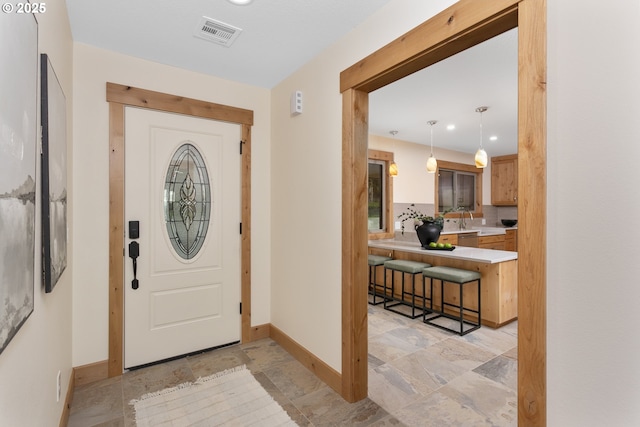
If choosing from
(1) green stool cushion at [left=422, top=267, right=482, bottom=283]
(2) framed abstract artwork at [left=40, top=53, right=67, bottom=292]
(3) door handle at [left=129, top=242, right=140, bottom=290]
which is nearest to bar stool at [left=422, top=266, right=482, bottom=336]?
(1) green stool cushion at [left=422, top=267, right=482, bottom=283]

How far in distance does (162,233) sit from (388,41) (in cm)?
234

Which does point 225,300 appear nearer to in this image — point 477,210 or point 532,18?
point 532,18

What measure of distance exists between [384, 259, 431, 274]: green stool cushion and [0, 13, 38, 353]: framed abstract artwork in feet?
11.7

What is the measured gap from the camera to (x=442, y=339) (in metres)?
3.30

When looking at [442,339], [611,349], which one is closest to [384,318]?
[442,339]

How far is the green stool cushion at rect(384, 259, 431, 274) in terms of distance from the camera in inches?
154

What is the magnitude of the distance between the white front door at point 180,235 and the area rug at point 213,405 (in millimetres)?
572

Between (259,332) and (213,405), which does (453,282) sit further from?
(213,405)

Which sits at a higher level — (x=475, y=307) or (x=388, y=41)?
(x=388, y=41)

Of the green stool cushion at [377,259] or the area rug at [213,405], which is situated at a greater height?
the green stool cushion at [377,259]

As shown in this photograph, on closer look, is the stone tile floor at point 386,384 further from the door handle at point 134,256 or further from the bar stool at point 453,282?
the door handle at point 134,256

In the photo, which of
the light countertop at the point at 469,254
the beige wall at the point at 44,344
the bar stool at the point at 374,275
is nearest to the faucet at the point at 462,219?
A: the light countertop at the point at 469,254

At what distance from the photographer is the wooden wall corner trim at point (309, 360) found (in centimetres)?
235

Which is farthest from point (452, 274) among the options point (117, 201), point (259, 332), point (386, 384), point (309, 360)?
point (117, 201)
